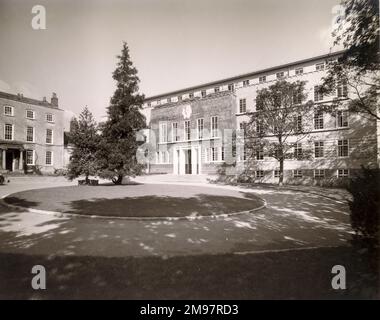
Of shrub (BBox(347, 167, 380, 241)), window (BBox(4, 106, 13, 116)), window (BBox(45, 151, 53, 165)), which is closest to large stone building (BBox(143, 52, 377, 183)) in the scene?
shrub (BBox(347, 167, 380, 241))

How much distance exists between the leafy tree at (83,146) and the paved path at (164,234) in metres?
13.7

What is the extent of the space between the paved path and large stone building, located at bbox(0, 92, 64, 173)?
106 ft

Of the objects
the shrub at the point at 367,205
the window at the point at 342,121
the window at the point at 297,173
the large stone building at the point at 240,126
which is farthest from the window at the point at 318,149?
the shrub at the point at 367,205

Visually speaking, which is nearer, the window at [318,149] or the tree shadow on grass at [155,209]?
the tree shadow on grass at [155,209]

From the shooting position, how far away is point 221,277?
481 cm

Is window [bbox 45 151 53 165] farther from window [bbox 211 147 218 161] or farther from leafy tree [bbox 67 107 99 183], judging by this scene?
window [bbox 211 147 218 161]

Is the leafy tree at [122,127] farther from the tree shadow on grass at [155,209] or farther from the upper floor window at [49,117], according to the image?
the upper floor window at [49,117]

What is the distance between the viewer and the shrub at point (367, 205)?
4.57 metres

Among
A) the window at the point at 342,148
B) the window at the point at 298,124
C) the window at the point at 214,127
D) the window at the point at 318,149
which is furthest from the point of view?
the window at the point at 214,127

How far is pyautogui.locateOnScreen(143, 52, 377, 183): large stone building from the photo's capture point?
86.7 feet

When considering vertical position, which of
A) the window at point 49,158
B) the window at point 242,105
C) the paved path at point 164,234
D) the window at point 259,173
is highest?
the window at point 242,105
